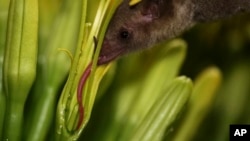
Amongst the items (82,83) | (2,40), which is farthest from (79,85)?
(2,40)

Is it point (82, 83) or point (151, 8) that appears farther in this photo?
point (151, 8)

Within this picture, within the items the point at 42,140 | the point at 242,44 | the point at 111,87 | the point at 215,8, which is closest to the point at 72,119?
the point at 42,140

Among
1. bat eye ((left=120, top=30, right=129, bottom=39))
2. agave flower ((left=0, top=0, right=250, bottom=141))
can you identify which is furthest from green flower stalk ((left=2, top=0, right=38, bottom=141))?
bat eye ((left=120, top=30, right=129, bottom=39))

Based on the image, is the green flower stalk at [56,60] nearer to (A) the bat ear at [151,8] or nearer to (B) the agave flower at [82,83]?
(B) the agave flower at [82,83]

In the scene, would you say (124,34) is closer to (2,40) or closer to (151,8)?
(151,8)

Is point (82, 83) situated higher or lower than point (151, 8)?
lower

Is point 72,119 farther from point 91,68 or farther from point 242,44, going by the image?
point 242,44

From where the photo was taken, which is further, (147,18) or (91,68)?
(147,18)
